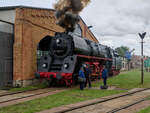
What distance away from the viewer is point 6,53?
12695 millimetres

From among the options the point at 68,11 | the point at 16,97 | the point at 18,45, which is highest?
the point at 68,11

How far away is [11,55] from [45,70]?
254cm

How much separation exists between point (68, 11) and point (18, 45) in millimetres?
4191

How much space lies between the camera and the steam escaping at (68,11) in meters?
13.8

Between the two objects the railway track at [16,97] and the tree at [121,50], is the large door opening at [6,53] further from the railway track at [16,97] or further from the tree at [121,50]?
the tree at [121,50]

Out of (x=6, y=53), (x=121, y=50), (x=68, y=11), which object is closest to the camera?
(x=6, y=53)

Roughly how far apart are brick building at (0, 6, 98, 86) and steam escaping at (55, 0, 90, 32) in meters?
1.91

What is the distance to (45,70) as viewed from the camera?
1271 cm

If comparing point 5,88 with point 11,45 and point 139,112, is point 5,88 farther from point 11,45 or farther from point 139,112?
point 139,112

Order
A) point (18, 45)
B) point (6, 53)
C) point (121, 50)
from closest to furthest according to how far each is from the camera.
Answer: point (6, 53), point (18, 45), point (121, 50)

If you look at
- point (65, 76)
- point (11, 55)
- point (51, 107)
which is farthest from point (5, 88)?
point (51, 107)

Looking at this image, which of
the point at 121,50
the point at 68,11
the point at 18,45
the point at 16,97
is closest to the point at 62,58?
the point at 18,45

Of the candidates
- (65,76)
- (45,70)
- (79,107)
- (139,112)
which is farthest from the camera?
(45,70)

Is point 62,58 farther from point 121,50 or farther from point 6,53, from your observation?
point 121,50
